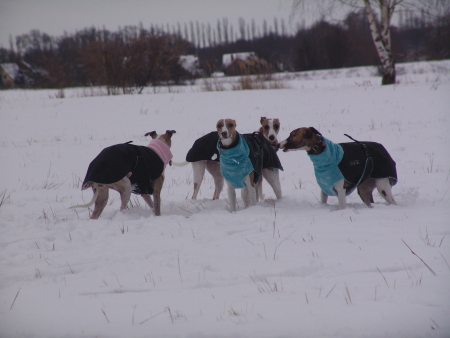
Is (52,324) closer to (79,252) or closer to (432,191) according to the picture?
(79,252)

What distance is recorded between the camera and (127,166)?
19.5 ft

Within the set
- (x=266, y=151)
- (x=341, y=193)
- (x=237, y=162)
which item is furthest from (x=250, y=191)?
(x=341, y=193)

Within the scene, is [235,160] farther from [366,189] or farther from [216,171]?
[366,189]

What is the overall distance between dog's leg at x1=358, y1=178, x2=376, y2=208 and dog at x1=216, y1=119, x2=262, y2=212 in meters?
1.71

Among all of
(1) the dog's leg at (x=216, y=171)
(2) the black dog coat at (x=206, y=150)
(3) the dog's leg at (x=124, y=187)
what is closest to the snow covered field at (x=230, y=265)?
(3) the dog's leg at (x=124, y=187)

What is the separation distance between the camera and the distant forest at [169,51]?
23.8 metres

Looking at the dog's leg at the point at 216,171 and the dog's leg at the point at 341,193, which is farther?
the dog's leg at the point at 216,171

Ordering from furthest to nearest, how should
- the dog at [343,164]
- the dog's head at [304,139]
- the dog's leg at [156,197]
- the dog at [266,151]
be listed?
the dog at [266,151], the dog's leg at [156,197], the dog's head at [304,139], the dog at [343,164]

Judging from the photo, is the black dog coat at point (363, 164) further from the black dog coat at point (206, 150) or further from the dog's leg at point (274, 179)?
the black dog coat at point (206, 150)

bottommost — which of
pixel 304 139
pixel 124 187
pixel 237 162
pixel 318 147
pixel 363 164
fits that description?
pixel 124 187

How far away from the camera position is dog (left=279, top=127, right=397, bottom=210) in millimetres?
6152

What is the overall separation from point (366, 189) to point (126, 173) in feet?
12.6

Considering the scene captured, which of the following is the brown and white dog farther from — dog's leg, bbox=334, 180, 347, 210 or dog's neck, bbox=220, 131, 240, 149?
dog's leg, bbox=334, 180, 347, 210

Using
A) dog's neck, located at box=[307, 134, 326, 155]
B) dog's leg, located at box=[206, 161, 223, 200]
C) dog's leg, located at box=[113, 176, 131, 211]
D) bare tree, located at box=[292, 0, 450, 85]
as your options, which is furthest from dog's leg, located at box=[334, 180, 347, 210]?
bare tree, located at box=[292, 0, 450, 85]
